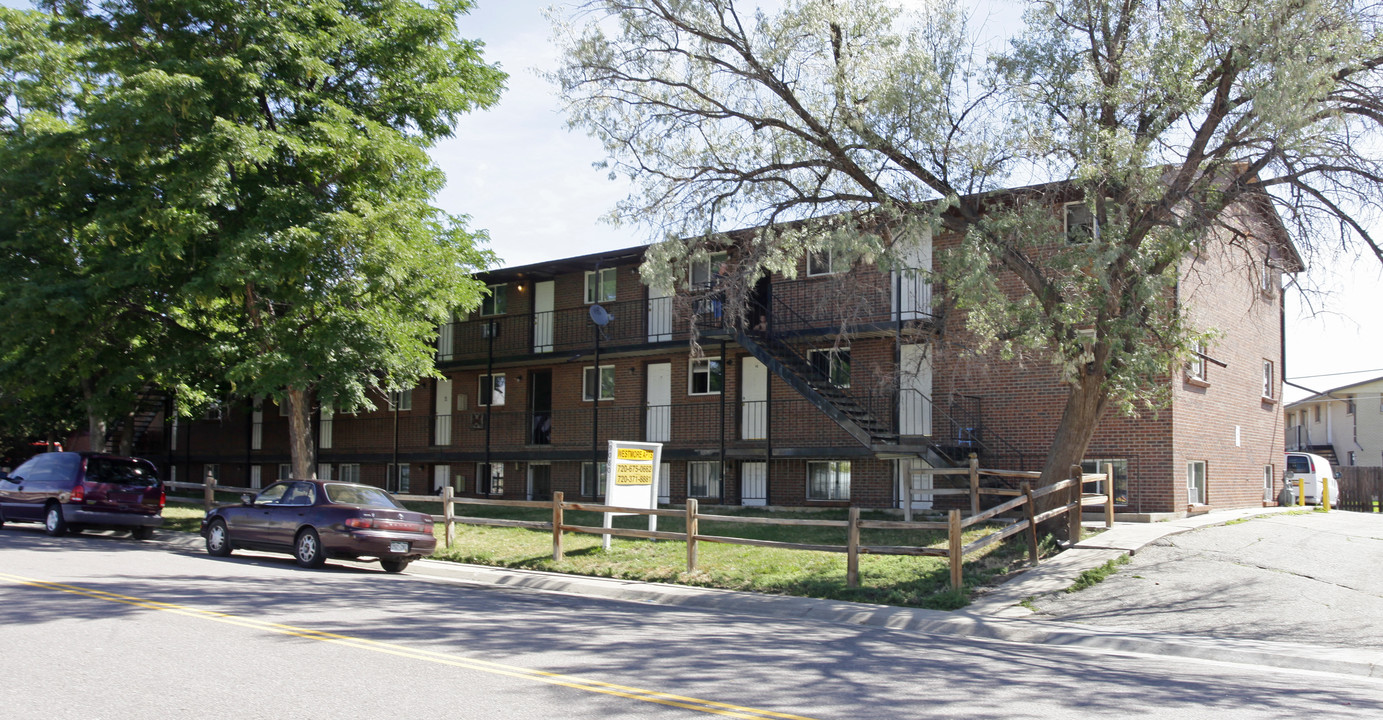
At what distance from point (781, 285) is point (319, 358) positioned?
420 inches

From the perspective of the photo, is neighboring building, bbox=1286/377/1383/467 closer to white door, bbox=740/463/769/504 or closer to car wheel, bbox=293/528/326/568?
white door, bbox=740/463/769/504

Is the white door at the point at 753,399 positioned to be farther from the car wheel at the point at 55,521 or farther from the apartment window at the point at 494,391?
the car wheel at the point at 55,521

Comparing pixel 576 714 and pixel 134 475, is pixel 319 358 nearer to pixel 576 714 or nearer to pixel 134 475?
pixel 134 475

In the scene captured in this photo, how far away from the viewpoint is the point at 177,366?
21781mm

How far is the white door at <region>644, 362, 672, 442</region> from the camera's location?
88.3 ft

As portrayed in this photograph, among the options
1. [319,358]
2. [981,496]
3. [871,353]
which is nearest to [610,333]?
[871,353]

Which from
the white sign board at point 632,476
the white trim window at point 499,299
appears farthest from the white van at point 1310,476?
the white trim window at point 499,299

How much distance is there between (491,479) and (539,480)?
1865 mm

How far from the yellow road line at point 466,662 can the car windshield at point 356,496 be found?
4.55 metres

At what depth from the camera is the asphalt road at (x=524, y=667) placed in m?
6.57

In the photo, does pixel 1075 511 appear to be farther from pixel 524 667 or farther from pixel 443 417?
pixel 443 417

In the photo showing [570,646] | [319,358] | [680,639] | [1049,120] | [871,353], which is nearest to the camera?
[570,646]

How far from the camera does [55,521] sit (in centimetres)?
1923

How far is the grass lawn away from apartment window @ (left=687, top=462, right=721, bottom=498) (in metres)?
5.78
